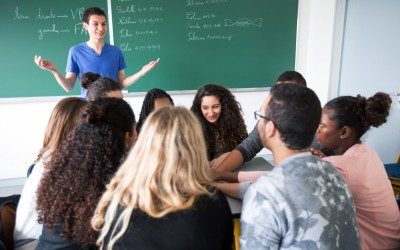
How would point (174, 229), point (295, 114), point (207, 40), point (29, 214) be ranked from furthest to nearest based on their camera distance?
point (207, 40) < point (29, 214) < point (295, 114) < point (174, 229)

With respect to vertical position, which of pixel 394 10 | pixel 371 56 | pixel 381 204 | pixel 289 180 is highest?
pixel 394 10

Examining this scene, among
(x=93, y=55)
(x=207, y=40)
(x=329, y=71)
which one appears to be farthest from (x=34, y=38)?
(x=329, y=71)

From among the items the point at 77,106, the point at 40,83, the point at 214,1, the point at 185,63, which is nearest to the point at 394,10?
the point at 214,1

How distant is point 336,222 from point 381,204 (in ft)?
1.77

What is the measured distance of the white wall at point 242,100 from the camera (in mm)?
3436

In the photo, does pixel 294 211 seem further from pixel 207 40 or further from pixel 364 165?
pixel 207 40

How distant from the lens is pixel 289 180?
0.99 meters

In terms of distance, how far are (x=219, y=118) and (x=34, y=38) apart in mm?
2159

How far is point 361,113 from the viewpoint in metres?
1.57

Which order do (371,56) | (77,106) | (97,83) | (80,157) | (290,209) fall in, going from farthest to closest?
1. (371,56)
2. (97,83)
3. (77,106)
4. (80,157)
5. (290,209)

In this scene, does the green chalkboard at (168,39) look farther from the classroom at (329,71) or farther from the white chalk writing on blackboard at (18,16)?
the classroom at (329,71)

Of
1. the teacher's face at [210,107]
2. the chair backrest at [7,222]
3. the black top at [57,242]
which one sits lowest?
the chair backrest at [7,222]

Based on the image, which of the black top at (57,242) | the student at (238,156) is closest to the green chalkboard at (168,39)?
the student at (238,156)

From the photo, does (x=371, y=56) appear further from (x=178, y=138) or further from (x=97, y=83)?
(x=178, y=138)
